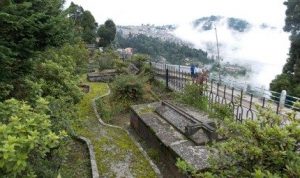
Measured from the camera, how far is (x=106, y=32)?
40875 mm

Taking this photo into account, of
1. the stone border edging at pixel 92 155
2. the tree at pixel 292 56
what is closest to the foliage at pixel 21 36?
the stone border edging at pixel 92 155

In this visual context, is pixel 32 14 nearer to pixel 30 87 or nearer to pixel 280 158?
pixel 30 87

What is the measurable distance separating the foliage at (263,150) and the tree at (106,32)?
37978 millimetres

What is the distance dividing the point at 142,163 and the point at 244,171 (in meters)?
4.39

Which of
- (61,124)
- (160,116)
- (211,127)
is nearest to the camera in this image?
(61,124)

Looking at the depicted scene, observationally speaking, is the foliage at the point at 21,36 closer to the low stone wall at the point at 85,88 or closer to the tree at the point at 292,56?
the low stone wall at the point at 85,88

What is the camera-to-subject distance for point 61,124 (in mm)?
6496

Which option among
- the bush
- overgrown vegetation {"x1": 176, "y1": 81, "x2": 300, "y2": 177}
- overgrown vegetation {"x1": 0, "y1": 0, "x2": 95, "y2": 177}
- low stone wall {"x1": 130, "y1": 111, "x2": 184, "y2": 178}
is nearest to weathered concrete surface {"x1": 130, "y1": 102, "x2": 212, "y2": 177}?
low stone wall {"x1": 130, "y1": 111, "x2": 184, "y2": 178}

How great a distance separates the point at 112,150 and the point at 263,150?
5.67m

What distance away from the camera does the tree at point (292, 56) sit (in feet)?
66.6

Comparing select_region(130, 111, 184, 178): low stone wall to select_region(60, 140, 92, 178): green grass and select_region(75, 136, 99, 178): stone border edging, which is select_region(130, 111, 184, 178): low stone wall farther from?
select_region(60, 140, 92, 178): green grass

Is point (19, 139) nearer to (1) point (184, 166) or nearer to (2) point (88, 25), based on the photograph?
(1) point (184, 166)

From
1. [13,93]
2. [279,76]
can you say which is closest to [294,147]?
[13,93]

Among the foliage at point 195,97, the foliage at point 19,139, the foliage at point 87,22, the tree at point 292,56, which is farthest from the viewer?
the foliage at point 87,22
